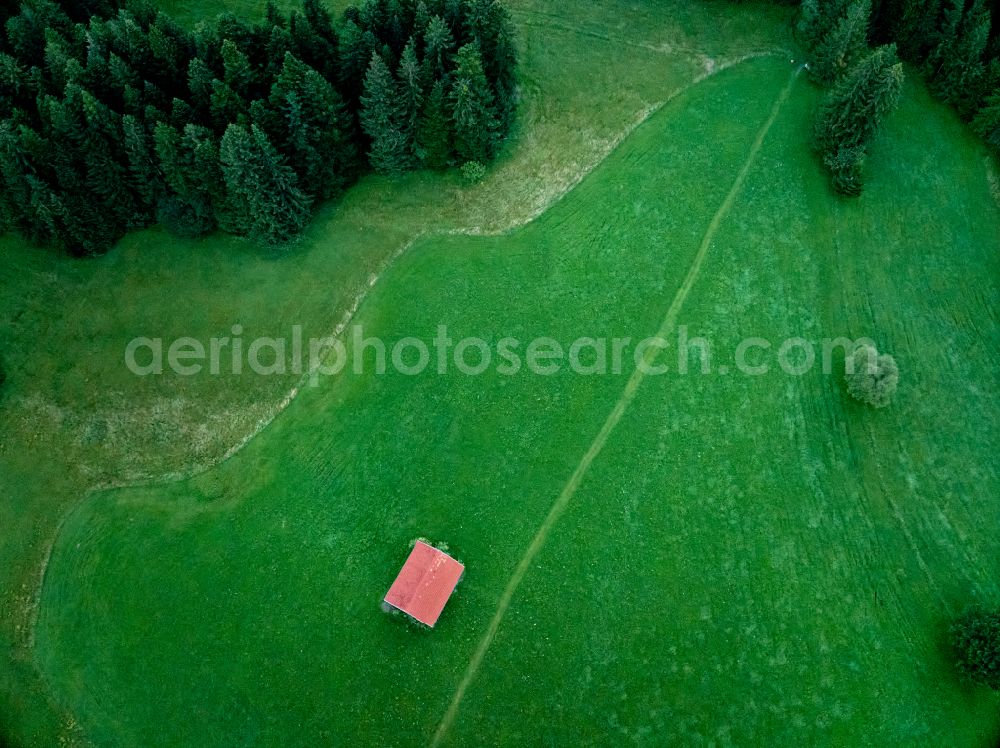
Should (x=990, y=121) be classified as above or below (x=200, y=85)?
above

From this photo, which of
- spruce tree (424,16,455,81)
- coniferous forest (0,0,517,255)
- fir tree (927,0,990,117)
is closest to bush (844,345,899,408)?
fir tree (927,0,990,117)

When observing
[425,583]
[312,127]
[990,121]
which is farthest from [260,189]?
[990,121]

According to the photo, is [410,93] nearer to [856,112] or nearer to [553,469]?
[553,469]

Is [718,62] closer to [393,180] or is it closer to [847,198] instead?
[847,198]

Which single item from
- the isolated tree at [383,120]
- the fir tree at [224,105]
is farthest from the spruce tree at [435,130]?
the fir tree at [224,105]

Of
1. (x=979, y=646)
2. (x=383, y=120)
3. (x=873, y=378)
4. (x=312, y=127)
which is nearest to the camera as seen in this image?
(x=979, y=646)

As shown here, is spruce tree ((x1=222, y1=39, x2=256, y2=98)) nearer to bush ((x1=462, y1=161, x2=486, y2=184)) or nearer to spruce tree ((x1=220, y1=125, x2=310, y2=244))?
spruce tree ((x1=220, y1=125, x2=310, y2=244))

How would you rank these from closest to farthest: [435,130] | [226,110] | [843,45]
→ [226,110] < [435,130] < [843,45]
